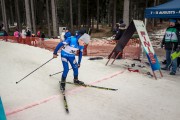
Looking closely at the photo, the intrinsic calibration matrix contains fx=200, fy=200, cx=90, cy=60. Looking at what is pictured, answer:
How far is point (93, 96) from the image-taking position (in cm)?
559

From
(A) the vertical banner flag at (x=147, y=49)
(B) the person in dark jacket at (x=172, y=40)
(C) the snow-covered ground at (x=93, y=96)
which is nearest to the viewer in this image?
(C) the snow-covered ground at (x=93, y=96)

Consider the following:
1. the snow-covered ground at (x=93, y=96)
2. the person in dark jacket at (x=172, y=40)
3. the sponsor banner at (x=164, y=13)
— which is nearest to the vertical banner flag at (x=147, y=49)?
the snow-covered ground at (x=93, y=96)

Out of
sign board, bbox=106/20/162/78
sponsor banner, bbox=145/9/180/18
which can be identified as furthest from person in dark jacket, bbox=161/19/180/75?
sign board, bbox=106/20/162/78

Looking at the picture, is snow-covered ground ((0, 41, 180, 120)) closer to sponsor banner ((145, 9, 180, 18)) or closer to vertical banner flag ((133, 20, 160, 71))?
vertical banner flag ((133, 20, 160, 71))

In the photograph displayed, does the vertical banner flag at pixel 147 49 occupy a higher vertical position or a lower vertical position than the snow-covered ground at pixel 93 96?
higher

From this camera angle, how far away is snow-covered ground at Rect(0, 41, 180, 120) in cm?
451

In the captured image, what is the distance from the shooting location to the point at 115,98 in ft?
18.0

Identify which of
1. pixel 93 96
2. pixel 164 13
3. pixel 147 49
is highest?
pixel 164 13

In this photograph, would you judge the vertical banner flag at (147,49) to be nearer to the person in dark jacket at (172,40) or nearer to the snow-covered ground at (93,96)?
the snow-covered ground at (93,96)

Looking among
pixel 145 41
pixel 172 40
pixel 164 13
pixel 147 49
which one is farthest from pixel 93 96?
pixel 164 13

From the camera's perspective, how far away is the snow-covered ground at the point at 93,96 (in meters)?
4.51

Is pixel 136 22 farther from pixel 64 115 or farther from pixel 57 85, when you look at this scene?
pixel 64 115

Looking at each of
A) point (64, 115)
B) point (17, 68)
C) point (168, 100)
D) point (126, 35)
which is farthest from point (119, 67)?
point (64, 115)

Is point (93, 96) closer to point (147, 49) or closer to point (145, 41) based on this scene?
point (147, 49)
